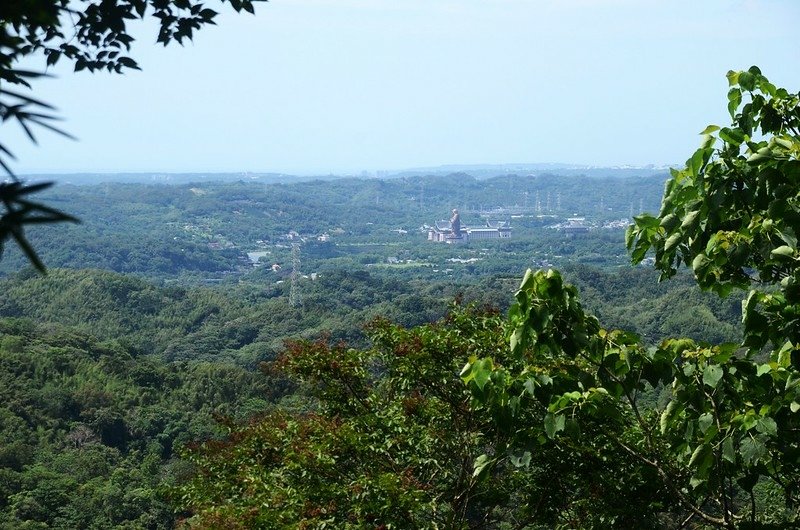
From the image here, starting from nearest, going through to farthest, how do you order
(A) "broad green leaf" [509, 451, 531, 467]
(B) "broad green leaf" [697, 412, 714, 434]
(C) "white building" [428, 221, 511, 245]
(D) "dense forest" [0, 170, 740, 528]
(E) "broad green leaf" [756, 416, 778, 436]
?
(E) "broad green leaf" [756, 416, 778, 436]
(B) "broad green leaf" [697, 412, 714, 434]
(A) "broad green leaf" [509, 451, 531, 467]
(D) "dense forest" [0, 170, 740, 528]
(C) "white building" [428, 221, 511, 245]

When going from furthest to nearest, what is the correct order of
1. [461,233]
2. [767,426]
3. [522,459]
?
[461,233] < [522,459] < [767,426]

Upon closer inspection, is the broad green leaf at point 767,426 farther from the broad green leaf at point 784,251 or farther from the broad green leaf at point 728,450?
the broad green leaf at point 784,251

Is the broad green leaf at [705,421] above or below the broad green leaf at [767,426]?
below

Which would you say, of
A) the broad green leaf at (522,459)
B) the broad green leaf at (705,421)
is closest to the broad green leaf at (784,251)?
the broad green leaf at (705,421)

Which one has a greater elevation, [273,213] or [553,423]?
[553,423]

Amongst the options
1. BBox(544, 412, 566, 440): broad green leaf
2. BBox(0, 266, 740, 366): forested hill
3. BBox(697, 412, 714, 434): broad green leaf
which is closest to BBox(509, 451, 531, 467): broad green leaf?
BBox(544, 412, 566, 440): broad green leaf

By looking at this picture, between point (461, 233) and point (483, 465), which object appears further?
point (461, 233)

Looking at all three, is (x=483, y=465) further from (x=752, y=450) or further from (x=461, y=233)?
(x=461, y=233)

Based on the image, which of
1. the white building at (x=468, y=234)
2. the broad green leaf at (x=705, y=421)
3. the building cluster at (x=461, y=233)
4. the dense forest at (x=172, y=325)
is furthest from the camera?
the white building at (x=468, y=234)

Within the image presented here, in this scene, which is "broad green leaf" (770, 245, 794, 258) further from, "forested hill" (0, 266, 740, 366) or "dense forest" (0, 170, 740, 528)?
"forested hill" (0, 266, 740, 366)

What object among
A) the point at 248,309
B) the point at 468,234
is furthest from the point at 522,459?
the point at 468,234

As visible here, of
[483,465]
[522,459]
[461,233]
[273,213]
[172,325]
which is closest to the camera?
[522,459]
